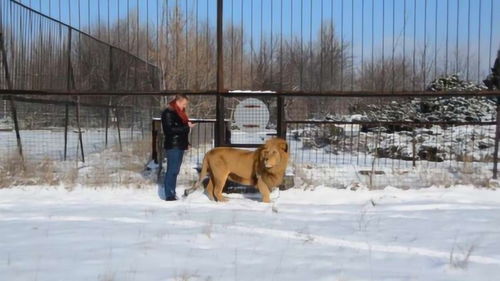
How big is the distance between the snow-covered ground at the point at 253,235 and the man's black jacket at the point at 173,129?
99cm

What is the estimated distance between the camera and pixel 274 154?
26.8 ft

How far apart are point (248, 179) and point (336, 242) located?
3262 mm

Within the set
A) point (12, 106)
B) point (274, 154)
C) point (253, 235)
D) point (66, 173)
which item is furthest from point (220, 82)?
point (12, 106)

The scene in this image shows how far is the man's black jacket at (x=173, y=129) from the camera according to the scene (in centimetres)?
849

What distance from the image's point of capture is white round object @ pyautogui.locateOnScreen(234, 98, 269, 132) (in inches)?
378

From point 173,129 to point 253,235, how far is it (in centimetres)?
320

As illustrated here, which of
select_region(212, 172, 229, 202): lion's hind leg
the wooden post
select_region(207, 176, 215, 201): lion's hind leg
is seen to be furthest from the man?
the wooden post

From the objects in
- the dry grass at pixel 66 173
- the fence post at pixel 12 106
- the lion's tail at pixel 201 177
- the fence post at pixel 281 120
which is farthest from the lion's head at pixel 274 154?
Result: the fence post at pixel 12 106

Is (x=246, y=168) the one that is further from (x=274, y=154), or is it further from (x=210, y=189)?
(x=210, y=189)

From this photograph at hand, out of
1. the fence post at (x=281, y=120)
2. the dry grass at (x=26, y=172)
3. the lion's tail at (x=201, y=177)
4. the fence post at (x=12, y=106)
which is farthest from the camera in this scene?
the fence post at (x=12, y=106)

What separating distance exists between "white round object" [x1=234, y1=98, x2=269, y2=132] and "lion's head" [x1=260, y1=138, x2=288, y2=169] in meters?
1.29

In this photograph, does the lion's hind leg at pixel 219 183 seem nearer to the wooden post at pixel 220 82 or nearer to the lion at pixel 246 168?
the lion at pixel 246 168

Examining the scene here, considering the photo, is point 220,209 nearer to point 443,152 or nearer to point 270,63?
point 270,63

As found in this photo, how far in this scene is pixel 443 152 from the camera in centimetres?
1350
